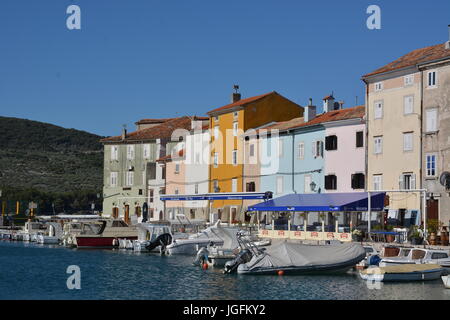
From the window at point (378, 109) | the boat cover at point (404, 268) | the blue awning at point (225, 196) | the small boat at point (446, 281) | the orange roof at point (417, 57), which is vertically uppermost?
the orange roof at point (417, 57)

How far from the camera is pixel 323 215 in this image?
199ft

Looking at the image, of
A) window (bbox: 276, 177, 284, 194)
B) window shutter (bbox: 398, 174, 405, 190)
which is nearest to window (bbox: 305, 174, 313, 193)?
window (bbox: 276, 177, 284, 194)

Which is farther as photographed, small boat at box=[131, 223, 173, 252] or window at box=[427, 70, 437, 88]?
small boat at box=[131, 223, 173, 252]

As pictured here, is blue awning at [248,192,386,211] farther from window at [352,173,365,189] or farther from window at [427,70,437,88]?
window at [427,70,437,88]

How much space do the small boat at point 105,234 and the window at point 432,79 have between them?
3046 cm

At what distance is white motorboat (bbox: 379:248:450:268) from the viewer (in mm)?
40094

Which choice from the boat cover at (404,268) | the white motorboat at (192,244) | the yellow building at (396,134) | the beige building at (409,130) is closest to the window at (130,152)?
the white motorboat at (192,244)

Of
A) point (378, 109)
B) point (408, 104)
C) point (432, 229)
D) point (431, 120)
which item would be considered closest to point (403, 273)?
point (432, 229)

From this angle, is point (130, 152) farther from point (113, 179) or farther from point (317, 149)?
point (317, 149)

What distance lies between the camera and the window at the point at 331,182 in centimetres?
6181

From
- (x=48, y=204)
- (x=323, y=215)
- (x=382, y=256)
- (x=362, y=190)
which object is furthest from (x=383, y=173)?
(x=48, y=204)

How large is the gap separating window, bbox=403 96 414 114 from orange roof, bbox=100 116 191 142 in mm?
41872

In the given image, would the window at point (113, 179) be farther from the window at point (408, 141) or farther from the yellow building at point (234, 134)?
the window at point (408, 141)

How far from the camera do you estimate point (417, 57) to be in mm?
55906
